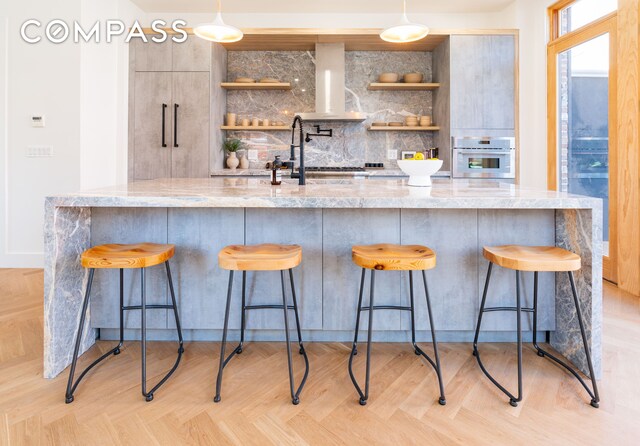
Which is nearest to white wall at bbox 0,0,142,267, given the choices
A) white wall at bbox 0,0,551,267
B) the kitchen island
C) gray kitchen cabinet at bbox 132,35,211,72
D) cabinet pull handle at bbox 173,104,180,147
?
white wall at bbox 0,0,551,267

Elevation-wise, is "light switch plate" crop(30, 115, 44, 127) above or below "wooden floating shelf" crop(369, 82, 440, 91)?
below

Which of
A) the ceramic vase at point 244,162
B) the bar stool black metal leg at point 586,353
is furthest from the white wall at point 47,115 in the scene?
the bar stool black metal leg at point 586,353

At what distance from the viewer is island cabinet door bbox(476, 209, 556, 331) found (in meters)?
2.15

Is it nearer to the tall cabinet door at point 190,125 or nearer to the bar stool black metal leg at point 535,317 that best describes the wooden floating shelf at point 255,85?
the tall cabinet door at point 190,125

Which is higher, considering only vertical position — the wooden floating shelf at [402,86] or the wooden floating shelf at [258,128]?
the wooden floating shelf at [402,86]

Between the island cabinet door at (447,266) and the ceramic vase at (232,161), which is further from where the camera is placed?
the ceramic vase at (232,161)

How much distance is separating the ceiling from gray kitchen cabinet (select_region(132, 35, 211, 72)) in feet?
1.77

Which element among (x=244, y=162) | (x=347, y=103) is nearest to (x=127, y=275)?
(x=244, y=162)

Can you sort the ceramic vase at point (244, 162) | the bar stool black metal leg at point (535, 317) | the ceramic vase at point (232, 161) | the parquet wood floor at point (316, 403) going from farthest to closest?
the ceramic vase at point (244, 162) < the ceramic vase at point (232, 161) < the bar stool black metal leg at point (535, 317) < the parquet wood floor at point (316, 403)

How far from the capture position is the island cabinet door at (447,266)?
215cm

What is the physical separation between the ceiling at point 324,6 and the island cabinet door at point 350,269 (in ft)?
11.3

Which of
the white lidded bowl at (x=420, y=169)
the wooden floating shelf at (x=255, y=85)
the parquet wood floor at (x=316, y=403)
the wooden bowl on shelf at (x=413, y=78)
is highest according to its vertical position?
the wooden bowl on shelf at (x=413, y=78)

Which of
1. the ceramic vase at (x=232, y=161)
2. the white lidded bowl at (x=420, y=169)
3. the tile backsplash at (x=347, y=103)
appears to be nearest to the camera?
the white lidded bowl at (x=420, y=169)

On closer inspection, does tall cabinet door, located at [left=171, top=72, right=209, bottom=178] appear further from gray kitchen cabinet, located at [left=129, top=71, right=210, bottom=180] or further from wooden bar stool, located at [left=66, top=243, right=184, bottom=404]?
wooden bar stool, located at [left=66, top=243, right=184, bottom=404]
